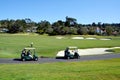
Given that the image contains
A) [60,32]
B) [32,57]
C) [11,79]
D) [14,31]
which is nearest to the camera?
[11,79]

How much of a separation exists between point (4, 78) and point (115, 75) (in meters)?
6.66

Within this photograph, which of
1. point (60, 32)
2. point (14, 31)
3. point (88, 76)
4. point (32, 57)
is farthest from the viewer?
point (14, 31)

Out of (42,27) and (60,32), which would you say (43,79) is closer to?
(60,32)

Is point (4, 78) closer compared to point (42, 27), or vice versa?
point (4, 78)

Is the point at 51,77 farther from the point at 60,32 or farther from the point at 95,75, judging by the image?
the point at 60,32

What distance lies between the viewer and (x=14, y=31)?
190 meters

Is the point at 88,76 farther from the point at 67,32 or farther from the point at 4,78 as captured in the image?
the point at 67,32

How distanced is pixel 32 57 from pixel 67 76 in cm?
2382

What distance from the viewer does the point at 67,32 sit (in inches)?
6442

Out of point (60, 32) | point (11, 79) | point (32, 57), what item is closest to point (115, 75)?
point (11, 79)

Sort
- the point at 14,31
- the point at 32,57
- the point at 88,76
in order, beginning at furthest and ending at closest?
the point at 14,31, the point at 32,57, the point at 88,76

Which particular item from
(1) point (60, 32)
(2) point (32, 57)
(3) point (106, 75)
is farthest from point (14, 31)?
(3) point (106, 75)

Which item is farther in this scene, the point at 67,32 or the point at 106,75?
the point at 67,32

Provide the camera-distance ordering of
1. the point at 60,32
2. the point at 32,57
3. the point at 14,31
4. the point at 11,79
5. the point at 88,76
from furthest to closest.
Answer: the point at 14,31, the point at 60,32, the point at 32,57, the point at 88,76, the point at 11,79
